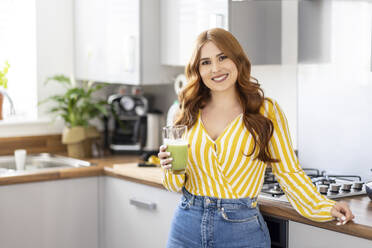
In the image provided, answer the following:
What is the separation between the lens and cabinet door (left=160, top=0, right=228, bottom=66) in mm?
2580

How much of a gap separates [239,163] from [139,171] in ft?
3.02

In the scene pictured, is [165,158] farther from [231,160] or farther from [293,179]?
[293,179]

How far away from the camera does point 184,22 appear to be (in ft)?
9.37

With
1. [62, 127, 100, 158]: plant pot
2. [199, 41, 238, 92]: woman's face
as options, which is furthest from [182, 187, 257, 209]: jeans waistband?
[62, 127, 100, 158]: plant pot

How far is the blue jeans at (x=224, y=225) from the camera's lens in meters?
1.93

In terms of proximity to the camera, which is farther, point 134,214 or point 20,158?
point 20,158

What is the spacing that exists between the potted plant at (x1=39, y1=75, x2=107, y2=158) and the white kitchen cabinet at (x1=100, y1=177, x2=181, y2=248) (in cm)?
44

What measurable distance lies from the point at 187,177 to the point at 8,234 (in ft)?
3.71

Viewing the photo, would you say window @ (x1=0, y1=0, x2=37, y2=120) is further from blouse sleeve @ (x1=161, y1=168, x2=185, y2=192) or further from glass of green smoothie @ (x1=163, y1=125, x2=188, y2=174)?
glass of green smoothie @ (x1=163, y1=125, x2=188, y2=174)

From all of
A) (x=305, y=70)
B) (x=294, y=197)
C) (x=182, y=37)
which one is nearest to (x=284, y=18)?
(x=305, y=70)

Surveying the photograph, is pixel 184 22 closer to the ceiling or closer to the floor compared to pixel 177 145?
closer to the ceiling

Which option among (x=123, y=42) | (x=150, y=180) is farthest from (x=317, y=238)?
(x=123, y=42)

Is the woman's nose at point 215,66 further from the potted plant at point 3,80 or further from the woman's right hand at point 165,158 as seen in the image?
the potted plant at point 3,80

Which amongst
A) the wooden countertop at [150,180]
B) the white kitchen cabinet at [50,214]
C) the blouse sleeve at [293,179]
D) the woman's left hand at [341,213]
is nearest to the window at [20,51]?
the wooden countertop at [150,180]
